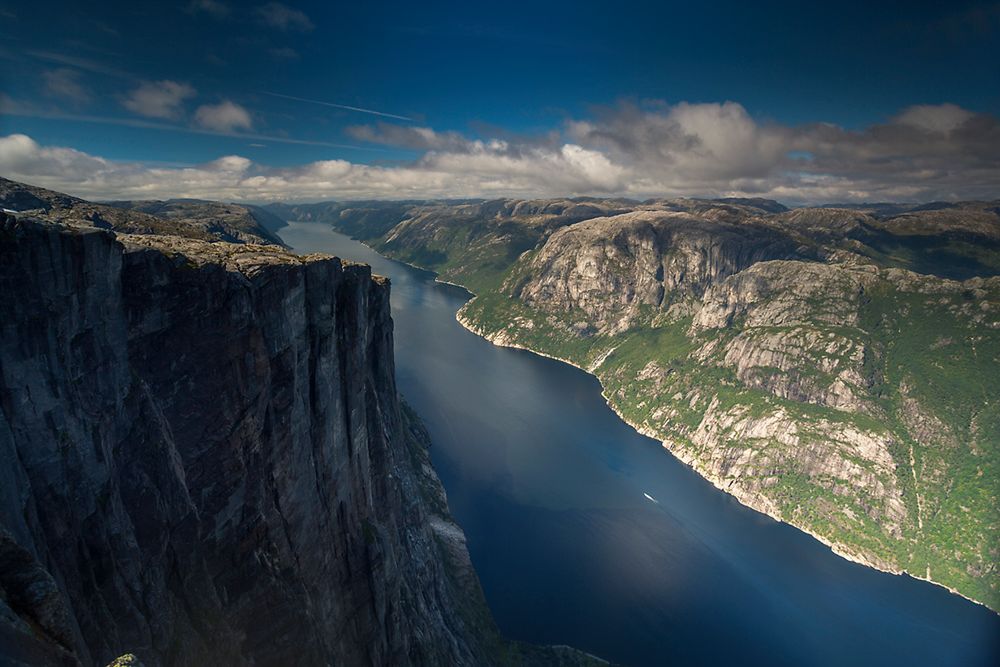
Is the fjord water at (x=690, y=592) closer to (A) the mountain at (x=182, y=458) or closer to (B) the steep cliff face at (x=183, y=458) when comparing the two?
(A) the mountain at (x=182, y=458)

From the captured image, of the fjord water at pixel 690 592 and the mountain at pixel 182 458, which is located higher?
the mountain at pixel 182 458

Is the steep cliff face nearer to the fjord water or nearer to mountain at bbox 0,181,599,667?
mountain at bbox 0,181,599,667

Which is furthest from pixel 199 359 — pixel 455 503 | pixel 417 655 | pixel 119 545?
pixel 455 503

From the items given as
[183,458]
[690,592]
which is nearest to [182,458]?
[183,458]

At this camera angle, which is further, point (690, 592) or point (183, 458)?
point (690, 592)

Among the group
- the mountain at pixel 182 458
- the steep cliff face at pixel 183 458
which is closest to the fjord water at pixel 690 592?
the mountain at pixel 182 458

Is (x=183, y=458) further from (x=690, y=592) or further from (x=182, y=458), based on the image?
(x=690, y=592)

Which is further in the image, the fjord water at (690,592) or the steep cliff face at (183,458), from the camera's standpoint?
the fjord water at (690,592)
